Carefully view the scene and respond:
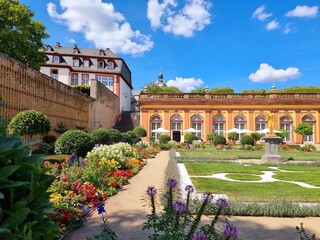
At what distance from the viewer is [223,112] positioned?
33938 mm

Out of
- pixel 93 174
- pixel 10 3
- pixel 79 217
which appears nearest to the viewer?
pixel 79 217

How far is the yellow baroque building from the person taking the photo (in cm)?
3322

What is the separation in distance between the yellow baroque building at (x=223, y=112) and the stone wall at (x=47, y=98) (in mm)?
6888

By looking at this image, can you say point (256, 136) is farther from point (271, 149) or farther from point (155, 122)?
point (271, 149)

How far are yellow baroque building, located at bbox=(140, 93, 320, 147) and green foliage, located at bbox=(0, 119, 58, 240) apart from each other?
31.9 m

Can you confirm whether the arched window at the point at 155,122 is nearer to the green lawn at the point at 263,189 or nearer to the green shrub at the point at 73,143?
the green shrub at the point at 73,143

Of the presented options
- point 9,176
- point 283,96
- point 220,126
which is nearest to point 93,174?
point 9,176

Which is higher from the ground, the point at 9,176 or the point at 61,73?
the point at 61,73

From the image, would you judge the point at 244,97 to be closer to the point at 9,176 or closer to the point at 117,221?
the point at 117,221

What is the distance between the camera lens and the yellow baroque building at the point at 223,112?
33.2 m

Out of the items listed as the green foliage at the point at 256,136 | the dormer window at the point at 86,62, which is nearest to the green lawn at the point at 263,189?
the green foliage at the point at 256,136

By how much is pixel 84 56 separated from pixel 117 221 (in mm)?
40711

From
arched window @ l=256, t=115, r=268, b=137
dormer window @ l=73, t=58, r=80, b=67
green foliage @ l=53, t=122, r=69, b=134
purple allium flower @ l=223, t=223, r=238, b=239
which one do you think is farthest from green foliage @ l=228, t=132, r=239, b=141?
purple allium flower @ l=223, t=223, r=238, b=239

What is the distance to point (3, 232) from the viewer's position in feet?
3.61
